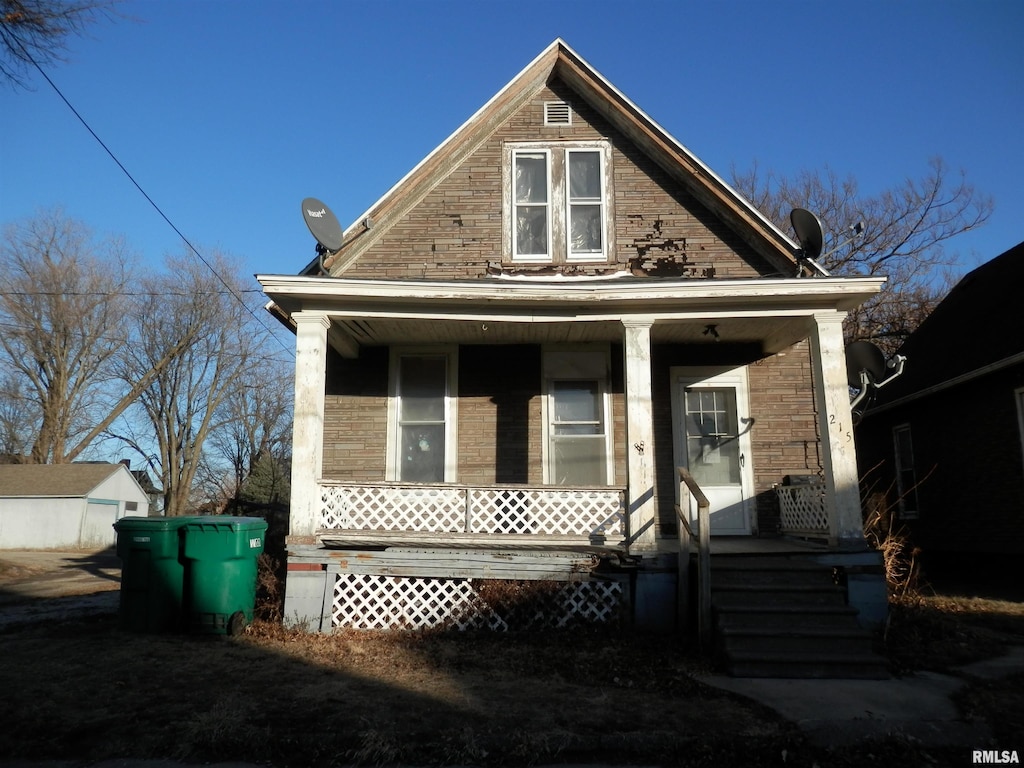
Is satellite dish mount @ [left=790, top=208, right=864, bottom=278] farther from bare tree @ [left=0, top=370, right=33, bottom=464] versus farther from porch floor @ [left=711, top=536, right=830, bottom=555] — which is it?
bare tree @ [left=0, top=370, right=33, bottom=464]

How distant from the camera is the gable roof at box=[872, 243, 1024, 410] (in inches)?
453

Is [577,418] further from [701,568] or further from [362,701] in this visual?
[362,701]

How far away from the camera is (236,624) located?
23.8ft

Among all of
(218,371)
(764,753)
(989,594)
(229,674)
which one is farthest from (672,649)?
(218,371)

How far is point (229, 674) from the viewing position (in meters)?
5.81

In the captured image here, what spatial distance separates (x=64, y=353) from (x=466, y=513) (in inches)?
1303

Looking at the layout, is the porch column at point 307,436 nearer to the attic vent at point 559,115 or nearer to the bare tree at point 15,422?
the attic vent at point 559,115

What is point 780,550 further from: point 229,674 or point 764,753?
point 229,674

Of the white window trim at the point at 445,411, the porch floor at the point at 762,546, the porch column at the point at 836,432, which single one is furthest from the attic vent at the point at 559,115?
the porch floor at the point at 762,546

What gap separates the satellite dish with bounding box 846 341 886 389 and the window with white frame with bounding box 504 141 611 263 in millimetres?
3793

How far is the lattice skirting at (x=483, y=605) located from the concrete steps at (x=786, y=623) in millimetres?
1219

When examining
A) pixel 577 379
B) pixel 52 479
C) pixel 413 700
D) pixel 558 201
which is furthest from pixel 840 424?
pixel 52 479

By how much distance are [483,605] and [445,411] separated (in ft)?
10.0

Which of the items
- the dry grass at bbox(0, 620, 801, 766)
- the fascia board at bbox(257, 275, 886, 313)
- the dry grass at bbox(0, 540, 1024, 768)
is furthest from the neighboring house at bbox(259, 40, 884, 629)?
the dry grass at bbox(0, 620, 801, 766)
